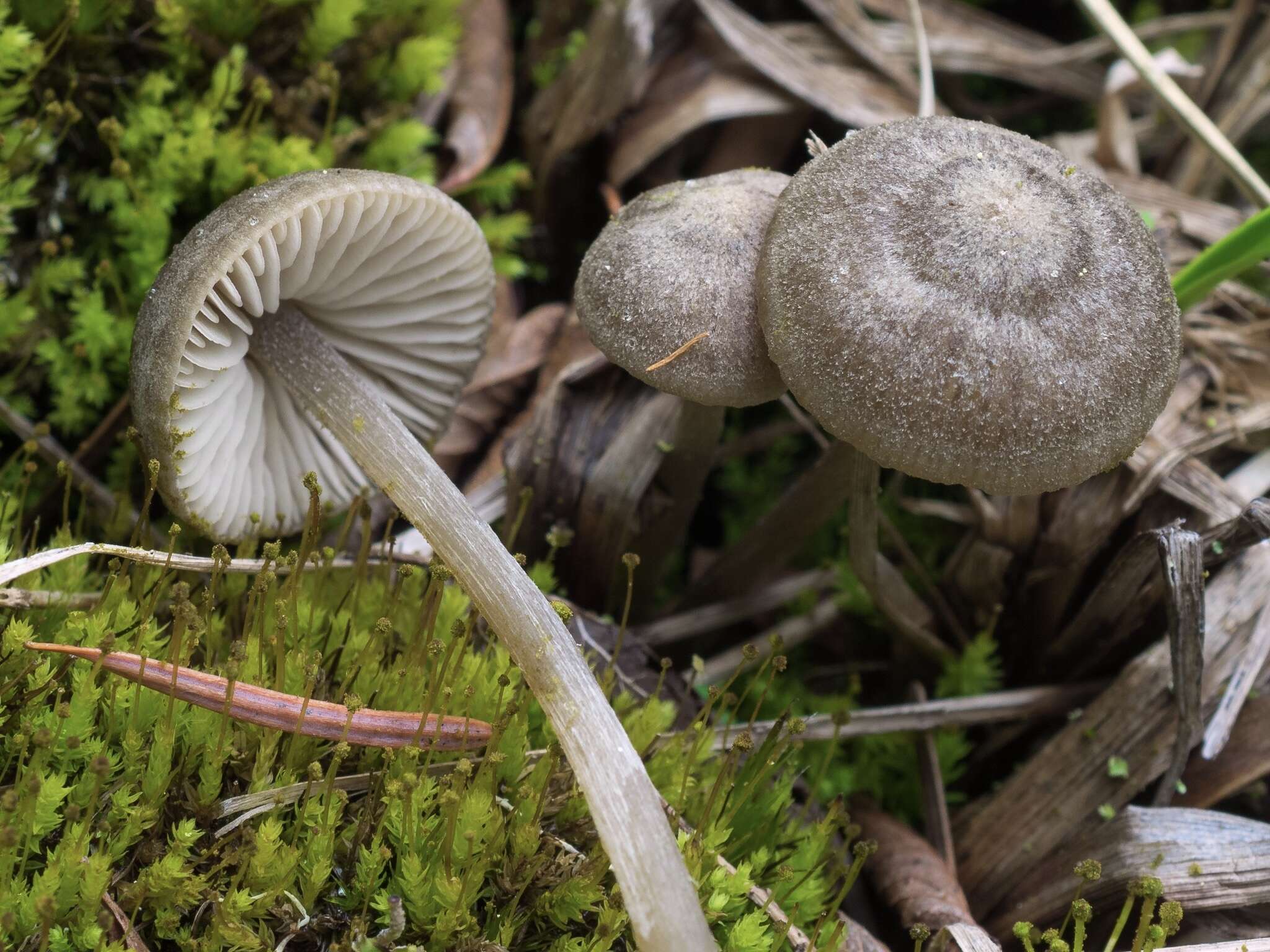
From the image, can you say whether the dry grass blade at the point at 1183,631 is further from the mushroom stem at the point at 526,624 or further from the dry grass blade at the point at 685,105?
the dry grass blade at the point at 685,105

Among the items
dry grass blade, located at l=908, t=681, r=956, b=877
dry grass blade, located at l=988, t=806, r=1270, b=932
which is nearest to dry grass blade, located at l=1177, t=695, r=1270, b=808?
dry grass blade, located at l=988, t=806, r=1270, b=932

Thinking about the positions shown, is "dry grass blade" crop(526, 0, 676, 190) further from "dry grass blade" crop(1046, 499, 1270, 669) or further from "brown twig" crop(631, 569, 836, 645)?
"dry grass blade" crop(1046, 499, 1270, 669)

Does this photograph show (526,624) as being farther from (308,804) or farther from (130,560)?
(130,560)

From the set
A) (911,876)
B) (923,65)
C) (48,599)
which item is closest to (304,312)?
(48,599)

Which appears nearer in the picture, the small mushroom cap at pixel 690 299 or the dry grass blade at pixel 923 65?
the small mushroom cap at pixel 690 299

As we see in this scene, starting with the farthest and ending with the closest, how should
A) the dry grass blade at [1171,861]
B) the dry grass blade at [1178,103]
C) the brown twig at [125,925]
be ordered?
1. the dry grass blade at [1178,103]
2. the dry grass blade at [1171,861]
3. the brown twig at [125,925]

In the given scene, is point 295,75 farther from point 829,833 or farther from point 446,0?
point 829,833

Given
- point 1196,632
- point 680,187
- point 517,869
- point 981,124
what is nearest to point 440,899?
point 517,869

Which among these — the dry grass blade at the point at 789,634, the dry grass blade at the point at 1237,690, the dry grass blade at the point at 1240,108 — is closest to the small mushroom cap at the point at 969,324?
the dry grass blade at the point at 1237,690
